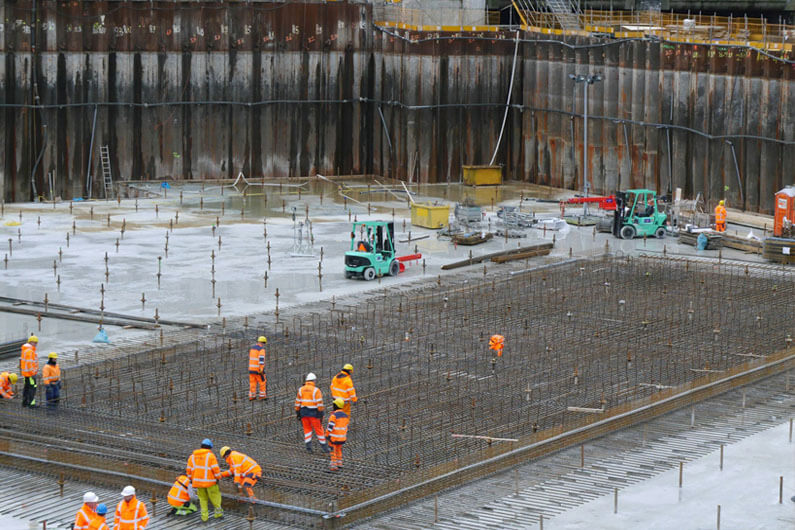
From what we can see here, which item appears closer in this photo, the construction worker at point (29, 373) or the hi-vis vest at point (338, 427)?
the hi-vis vest at point (338, 427)

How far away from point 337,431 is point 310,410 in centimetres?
89

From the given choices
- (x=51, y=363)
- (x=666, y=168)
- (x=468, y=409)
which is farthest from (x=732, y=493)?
(x=666, y=168)

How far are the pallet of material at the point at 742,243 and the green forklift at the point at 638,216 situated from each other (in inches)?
89.4

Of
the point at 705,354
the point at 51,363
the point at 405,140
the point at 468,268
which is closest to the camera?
the point at 51,363

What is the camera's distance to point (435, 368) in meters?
30.9

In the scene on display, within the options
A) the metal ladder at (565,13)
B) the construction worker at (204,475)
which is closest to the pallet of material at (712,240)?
the metal ladder at (565,13)

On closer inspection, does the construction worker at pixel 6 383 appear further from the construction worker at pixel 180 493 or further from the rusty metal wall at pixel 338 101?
the rusty metal wall at pixel 338 101

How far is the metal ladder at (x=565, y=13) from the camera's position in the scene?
5944 cm

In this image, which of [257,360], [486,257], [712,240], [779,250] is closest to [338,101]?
[486,257]

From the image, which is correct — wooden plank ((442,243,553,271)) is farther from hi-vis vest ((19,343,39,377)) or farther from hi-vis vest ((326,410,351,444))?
hi-vis vest ((326,410,351,444))

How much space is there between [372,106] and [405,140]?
2792 mm

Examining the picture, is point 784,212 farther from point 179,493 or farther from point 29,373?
point 179,493

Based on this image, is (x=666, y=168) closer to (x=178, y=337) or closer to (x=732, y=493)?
(x=178, y=337)

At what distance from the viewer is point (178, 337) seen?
110 feet
